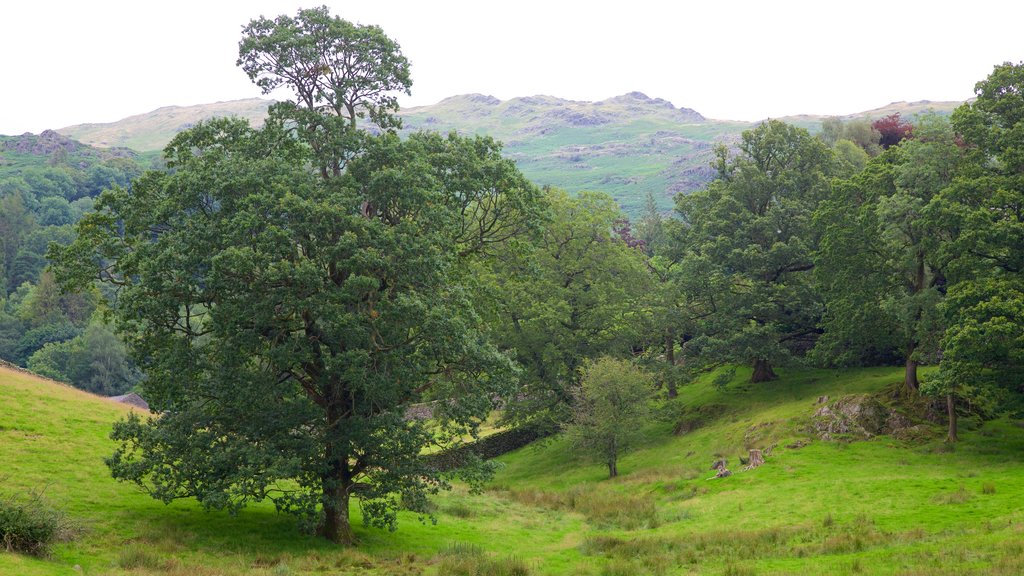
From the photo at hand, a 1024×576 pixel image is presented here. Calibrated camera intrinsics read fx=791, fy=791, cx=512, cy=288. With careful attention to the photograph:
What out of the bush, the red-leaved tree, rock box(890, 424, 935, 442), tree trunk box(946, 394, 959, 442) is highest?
the red-leaved tree

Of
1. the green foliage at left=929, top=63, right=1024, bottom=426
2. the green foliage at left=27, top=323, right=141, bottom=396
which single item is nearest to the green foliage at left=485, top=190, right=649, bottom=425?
the green foliage at left=929, top=63, right=1024, bottom=426

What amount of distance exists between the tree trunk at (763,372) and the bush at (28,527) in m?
49.7

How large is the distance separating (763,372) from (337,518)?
1616 inches

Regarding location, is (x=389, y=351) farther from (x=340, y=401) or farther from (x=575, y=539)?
(x=575, y=539)

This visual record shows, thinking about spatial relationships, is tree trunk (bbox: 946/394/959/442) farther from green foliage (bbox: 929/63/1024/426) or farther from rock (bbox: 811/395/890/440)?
rock (bbox: 811/395/890/440)

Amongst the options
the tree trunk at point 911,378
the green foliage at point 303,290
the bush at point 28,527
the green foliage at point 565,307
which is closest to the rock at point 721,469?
the tree trunk at point 911,378

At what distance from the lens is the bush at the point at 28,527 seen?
20.8 metres

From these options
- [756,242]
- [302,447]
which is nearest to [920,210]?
[756,242]

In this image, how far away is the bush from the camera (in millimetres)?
20781

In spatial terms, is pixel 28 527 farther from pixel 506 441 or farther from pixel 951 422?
pixel 506 441

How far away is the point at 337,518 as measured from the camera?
28.5m

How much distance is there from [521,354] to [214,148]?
3485 centimetres

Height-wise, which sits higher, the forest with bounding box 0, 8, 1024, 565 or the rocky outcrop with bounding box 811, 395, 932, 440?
the forest with bounding box 0, 8, 1024, 565

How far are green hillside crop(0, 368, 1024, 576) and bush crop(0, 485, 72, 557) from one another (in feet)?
1.90
